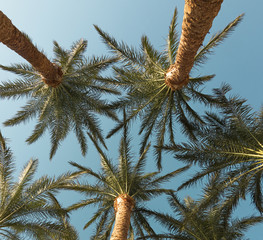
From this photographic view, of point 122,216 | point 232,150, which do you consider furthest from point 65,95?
point 232,150

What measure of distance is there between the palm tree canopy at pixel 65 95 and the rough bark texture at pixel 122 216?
9.79 ft

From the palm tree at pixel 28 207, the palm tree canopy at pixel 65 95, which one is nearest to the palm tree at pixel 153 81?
the palm tree canopy at pixel 65 95

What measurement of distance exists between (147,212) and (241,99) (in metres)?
5.19

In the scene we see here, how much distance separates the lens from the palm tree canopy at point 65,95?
35.1 ft

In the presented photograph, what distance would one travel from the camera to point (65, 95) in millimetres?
11125

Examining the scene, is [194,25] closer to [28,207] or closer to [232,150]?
[232,150]

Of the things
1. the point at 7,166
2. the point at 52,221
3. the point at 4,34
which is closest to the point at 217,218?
the point at 52,221

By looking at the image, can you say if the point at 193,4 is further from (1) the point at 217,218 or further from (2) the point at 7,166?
(2) the point at 7,166

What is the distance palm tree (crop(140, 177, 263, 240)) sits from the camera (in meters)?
7.96

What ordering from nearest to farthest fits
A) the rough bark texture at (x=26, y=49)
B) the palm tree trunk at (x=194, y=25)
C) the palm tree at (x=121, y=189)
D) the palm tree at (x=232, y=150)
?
the palm tree trunk at (x=194, y=25), the rough bark texture at (x=26, y=49), the palm tree at (x=232, y=150), the palm tree at (x=121, y=189)

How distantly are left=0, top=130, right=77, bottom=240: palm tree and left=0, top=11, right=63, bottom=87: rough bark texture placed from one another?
2792 mm

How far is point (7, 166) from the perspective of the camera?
28.5 ft

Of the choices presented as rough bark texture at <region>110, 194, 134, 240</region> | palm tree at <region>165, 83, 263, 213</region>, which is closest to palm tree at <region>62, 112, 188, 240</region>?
rough bark texture at <region>110, 194, 134, 240</region>

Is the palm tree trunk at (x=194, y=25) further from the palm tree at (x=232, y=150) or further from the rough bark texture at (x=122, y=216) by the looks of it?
the rough bark texture at (x=122, y=216)
